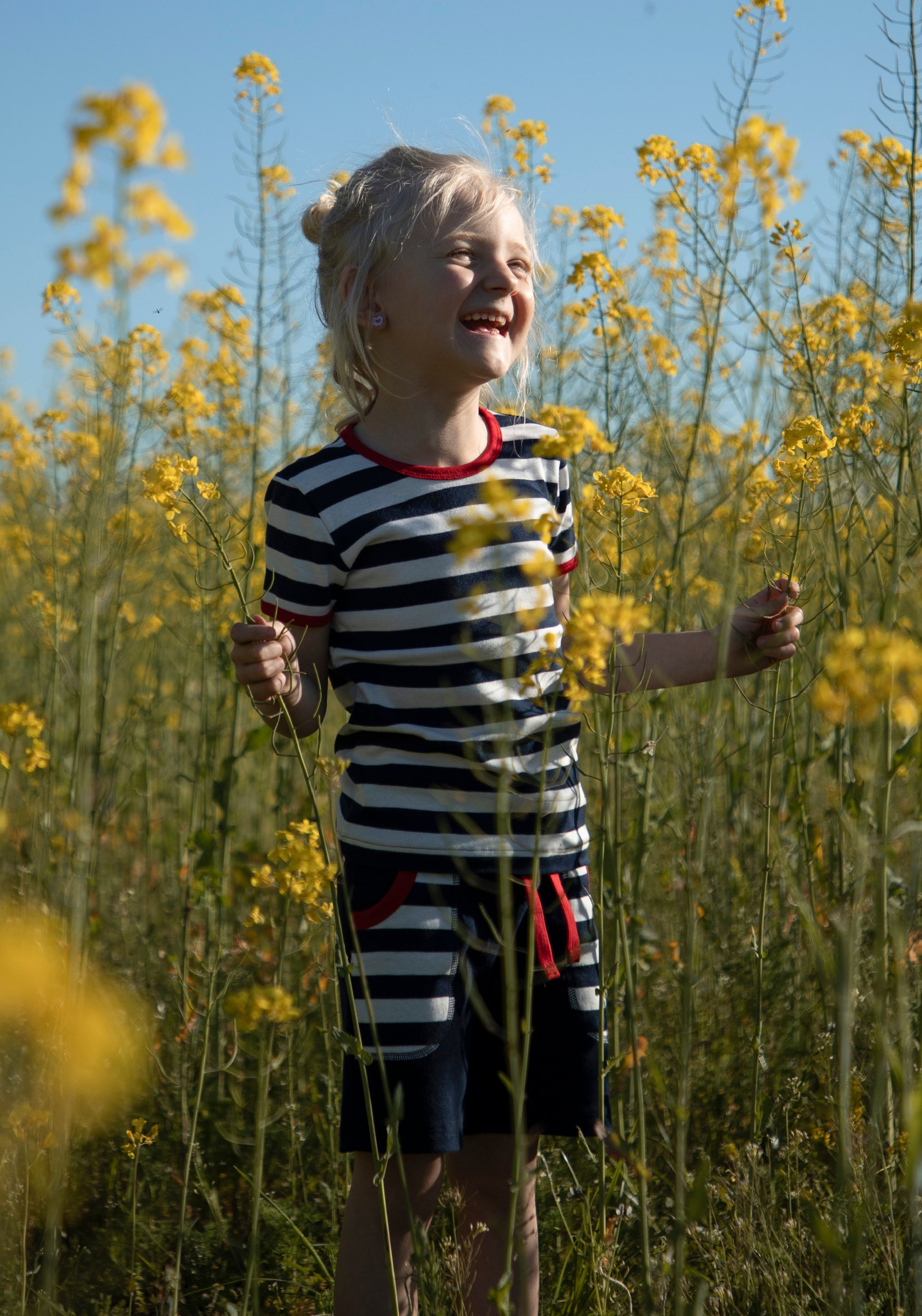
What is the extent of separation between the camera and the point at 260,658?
4.39 ft

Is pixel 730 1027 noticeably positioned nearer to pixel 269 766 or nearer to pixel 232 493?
pixel 269 766

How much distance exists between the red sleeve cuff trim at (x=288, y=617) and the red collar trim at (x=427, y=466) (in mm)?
258

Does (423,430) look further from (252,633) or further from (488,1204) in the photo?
(488,1204)

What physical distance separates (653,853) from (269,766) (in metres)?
1.32

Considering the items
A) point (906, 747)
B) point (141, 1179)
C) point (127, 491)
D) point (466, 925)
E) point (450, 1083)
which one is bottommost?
point (141, 1179)

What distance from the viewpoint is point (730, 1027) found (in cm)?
223

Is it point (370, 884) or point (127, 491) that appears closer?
point (370, 884)

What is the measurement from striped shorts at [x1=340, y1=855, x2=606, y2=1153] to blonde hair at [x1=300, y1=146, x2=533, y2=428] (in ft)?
2.65

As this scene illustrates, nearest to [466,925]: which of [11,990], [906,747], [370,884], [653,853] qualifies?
[370,884]

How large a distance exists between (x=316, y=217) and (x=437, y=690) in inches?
37.0

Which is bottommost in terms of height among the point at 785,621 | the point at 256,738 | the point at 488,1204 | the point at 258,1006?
the point at 488,1204

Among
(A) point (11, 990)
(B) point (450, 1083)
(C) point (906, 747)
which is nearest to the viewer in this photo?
(A) point (11, 990)

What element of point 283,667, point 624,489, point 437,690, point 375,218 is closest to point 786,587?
point 624,489

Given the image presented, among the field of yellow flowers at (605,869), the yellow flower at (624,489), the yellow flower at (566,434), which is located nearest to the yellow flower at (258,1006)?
the field of yellow flowers at (605,869)
